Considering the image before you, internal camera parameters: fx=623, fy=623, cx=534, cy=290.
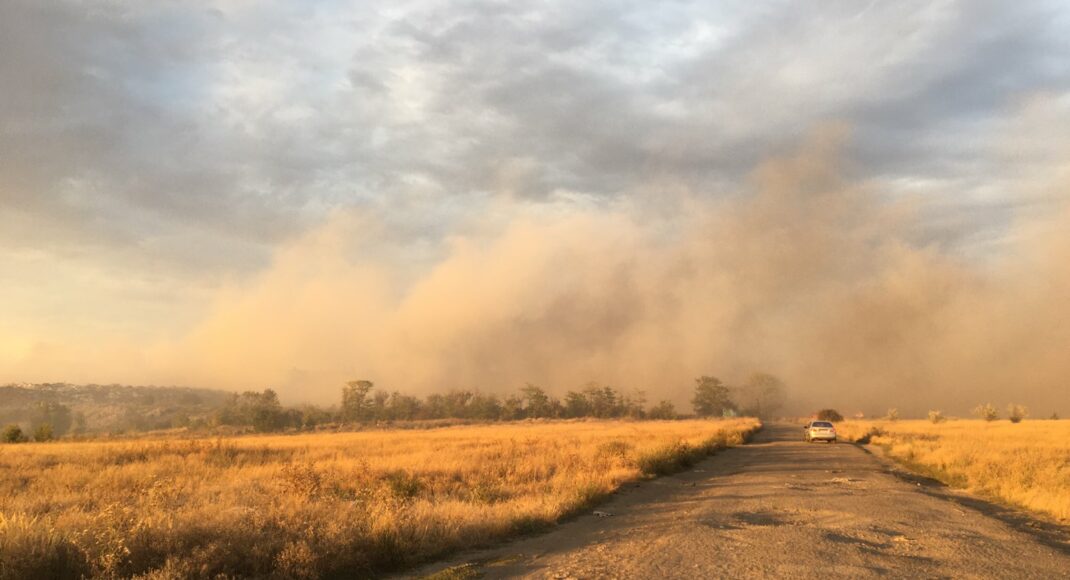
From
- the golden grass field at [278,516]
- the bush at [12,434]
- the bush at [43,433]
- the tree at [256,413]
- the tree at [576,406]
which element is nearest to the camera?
the golden grass field at [278,516]

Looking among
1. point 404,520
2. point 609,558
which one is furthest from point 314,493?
point 609,558

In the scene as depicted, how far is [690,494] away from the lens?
57.1 ft

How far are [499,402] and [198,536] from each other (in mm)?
152577

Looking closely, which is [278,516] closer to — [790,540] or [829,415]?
[790,540]

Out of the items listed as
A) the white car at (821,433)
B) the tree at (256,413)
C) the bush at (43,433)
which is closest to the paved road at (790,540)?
the white car at (821,433)

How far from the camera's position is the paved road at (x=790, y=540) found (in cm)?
834

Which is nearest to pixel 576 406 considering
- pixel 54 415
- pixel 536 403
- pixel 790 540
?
pixel 536 403

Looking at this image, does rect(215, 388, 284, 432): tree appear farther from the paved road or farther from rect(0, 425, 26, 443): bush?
the paved road

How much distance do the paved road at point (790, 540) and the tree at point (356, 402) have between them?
13356 cm

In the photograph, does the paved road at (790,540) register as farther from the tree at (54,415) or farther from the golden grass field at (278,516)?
the tree at (54,415)

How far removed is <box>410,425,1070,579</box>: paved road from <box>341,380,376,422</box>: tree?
134 m

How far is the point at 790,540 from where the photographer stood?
33.2 feet

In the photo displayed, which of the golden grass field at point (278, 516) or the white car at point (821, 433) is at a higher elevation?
the golden grass field at point (278, 516)

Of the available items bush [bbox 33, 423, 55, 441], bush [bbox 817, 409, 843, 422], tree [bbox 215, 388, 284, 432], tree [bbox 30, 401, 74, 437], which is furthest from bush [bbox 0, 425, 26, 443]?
bush [bbox 817, 409, 843, 422]
